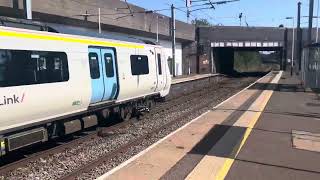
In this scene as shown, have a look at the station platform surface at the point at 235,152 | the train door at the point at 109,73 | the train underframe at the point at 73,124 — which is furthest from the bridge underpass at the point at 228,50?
the train door at the point at 109,73

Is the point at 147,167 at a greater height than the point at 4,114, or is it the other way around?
the point at 4,114

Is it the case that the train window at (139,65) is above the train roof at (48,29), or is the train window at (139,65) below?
below

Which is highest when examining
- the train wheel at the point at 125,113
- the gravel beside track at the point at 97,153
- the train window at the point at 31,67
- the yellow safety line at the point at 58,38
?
the yellow safety line at the point at 58,38

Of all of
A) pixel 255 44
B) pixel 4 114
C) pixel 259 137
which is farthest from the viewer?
pixel 255 44

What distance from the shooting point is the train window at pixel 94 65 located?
576 inches

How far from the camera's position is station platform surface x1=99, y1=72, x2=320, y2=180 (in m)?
9.27

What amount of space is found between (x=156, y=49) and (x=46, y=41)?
32.9 feet

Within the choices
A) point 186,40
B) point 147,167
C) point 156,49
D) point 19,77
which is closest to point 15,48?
point 19,77

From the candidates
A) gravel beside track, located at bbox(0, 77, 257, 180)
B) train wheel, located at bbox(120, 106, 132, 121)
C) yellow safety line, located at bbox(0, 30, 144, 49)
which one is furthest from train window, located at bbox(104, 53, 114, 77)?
train wheel, located at bbox(120, 106, 132, 121)

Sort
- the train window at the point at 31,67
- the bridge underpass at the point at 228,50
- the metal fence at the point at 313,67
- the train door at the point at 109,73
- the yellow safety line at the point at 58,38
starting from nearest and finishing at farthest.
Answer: the train window at the point at 31,67 → the yellow safety line at the point at 58,38 → the train door at the point at 109,73 → the metal fence at the point at 313,67 → the bridge underpass at the point at 228,50

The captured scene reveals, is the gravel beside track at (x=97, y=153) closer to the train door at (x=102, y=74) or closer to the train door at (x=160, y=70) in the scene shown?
the train door at (x=102, y=74)

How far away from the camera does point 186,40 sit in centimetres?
7556

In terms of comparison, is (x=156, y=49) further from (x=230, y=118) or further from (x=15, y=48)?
(x=15, y=48)

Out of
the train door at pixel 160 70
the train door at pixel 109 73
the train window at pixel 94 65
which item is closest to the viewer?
the train window at pixel 94 65
